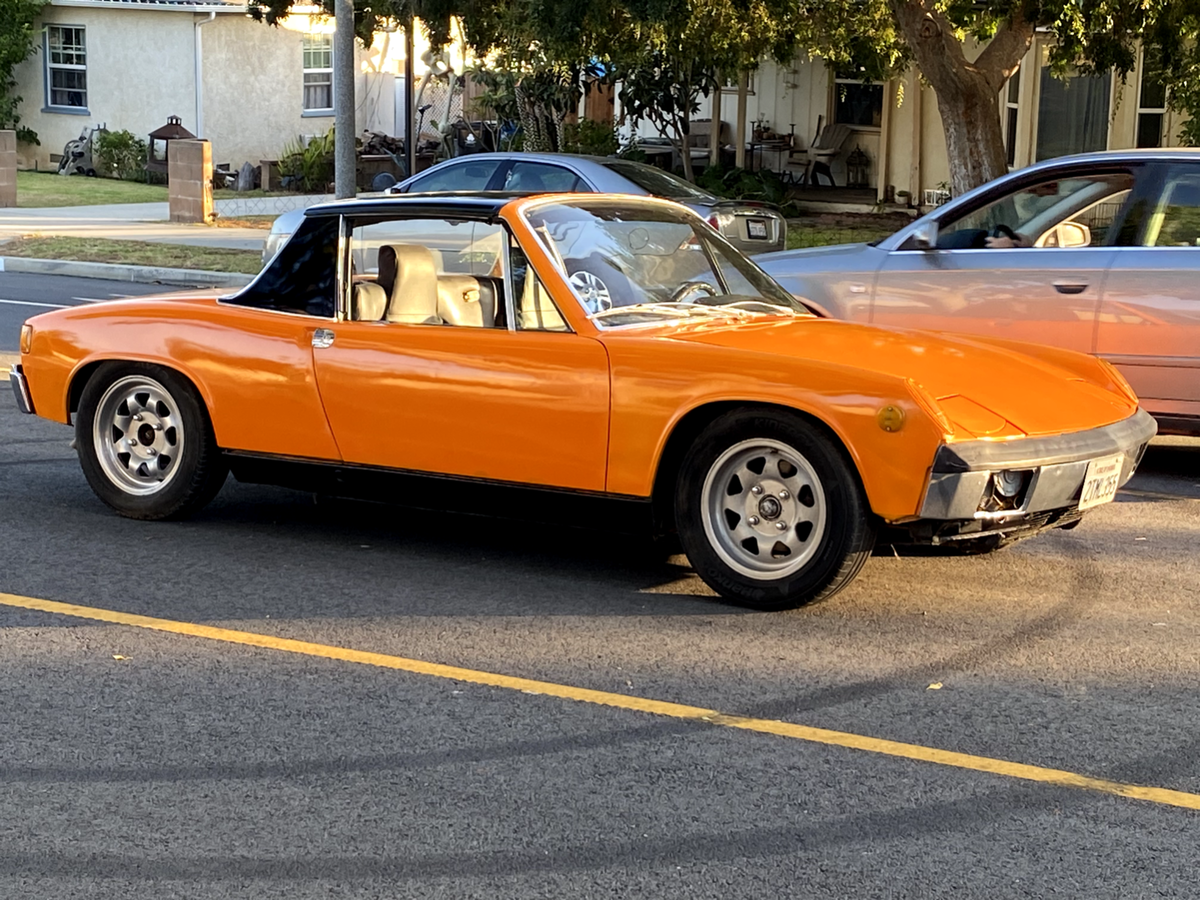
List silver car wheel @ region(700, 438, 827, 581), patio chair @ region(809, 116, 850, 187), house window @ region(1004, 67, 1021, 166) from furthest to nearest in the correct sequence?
patio chair @ region(809, 116, 850, 187) < house window @ region(1004, 67, 1021, 166) < silver car wheel @ region(700, 438, 827, 581)

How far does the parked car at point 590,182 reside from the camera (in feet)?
49.3

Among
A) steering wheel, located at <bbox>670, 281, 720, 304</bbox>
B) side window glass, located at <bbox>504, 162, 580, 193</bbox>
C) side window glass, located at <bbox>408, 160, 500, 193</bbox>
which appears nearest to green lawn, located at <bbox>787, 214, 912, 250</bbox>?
side window glass, located at <bbox>504, 162, 580, 193</bbox>

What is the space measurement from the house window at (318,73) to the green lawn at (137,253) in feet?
48.2

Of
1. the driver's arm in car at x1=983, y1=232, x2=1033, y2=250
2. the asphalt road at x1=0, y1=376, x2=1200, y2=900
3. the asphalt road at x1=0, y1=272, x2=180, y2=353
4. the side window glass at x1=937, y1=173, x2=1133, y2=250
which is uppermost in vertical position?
the side window glass at x1=937, y1=173, x2=1133, y2=250

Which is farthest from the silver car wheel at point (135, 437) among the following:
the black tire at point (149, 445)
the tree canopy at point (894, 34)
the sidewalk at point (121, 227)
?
the sidewalk at point (121, 227)

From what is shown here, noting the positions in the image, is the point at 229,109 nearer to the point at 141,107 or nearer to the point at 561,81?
the point at 141,107

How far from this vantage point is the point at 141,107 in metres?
32.5

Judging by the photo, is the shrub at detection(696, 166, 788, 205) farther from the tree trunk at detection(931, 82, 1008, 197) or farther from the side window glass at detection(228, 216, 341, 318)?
the side window glass at detection(228, 216, 341, 318)

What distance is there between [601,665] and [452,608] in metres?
0.85

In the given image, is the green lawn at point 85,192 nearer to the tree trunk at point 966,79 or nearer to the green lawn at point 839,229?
the green lawn at point 839,229

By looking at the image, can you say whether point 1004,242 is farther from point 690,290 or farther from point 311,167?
point 311,167

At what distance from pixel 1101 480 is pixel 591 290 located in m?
2.03

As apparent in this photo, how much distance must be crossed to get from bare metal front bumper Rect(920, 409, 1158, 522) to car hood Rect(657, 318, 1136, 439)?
6 centimetres

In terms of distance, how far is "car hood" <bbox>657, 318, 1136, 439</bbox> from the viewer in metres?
5.62
